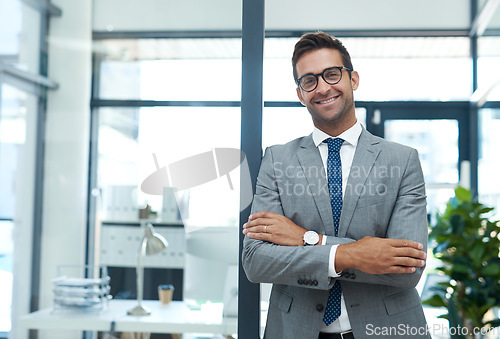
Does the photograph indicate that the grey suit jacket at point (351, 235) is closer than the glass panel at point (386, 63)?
Yes

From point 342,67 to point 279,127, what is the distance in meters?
0.48

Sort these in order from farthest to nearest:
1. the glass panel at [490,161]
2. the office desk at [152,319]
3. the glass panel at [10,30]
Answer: the glass panel at [490,161]
the glass panel at [10,30]
the office desk at [152,319]

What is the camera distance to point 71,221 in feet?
7.72

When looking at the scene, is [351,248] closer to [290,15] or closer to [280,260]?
[280,260]

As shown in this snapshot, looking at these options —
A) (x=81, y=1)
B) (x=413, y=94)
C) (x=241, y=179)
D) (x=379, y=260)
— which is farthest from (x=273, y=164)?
(x=81, y=1)

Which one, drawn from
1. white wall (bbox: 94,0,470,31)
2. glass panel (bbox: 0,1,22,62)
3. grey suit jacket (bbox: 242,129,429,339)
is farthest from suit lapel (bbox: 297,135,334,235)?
glass panel (bbox: 0,1,22,62)

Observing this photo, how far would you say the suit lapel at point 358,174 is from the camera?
1533 millimetres

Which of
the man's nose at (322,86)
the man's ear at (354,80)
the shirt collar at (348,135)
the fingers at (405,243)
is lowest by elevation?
the fingers at (405,243)

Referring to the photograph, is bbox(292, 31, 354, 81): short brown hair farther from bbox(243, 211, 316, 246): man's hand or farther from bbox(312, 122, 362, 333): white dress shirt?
bbox(243, 211, 316, 246): man's hand

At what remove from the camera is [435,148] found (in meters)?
3.06

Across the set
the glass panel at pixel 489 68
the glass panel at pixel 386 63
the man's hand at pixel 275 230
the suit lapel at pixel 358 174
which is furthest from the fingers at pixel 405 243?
the glass panel at pixel 489 68

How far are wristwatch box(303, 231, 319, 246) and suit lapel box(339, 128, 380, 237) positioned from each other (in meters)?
0.11

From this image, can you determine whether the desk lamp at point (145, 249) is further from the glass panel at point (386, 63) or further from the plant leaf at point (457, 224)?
the plant leaf at point (457, 224)

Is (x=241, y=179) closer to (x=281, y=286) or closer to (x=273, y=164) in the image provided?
(x=273, y=164)
